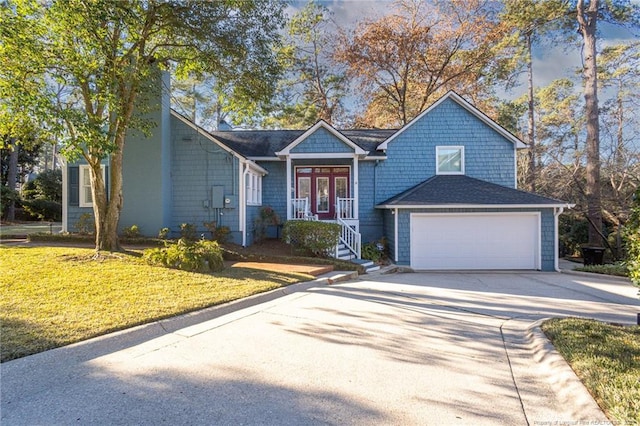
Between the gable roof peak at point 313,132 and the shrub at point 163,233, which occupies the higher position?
the gable roof peak at point 313,132

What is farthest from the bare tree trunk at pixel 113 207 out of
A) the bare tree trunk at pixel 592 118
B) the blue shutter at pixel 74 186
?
the bare tree trunk at pixel 592 118

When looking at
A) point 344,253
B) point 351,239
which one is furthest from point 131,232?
point 351,239

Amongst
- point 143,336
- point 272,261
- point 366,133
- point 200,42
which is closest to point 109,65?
point 200,42

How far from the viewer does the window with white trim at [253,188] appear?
1230 centimetres

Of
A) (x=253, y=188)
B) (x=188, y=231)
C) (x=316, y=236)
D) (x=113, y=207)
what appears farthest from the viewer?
(x=253, y=188)

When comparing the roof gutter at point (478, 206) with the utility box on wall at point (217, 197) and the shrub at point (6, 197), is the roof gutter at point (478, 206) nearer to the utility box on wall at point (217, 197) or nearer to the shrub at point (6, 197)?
the utility box on wall at point (217, 197)

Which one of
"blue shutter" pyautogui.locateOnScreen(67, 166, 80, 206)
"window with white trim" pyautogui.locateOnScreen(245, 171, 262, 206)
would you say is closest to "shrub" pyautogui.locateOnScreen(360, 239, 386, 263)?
"window with white trim" pyautogui.locateOnScreen(245, 171, 262, 206)

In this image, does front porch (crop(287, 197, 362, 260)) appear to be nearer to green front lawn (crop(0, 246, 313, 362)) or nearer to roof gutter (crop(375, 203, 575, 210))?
roof gutter (crop(375, 203, 575, 210))

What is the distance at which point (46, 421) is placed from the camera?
2.47 meters

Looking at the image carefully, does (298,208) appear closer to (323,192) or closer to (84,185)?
(323,192)

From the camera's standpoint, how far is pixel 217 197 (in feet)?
39.0

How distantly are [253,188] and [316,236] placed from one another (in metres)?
3.93

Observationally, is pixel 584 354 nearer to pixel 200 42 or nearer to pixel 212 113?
pixel 200 42

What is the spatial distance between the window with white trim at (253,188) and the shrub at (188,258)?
Result: 4.31 meters
